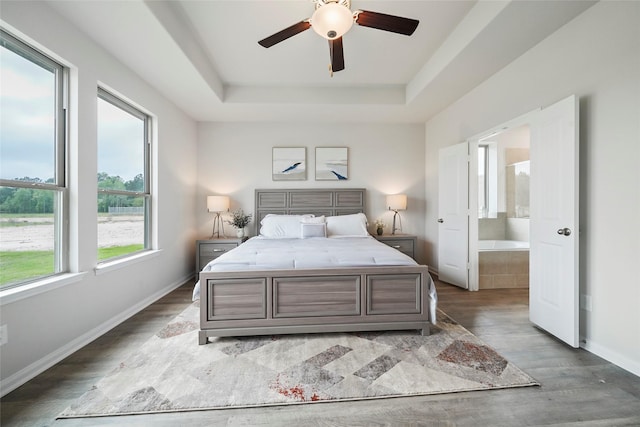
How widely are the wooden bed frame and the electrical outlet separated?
1.12m

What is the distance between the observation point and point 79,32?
2.21 m

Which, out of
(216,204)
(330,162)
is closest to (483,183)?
(330,162)

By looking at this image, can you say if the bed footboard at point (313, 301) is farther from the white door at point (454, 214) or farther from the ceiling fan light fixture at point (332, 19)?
the ceiling fan light fixture at point (332, 19)

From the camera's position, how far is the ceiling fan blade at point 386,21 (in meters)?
1.83

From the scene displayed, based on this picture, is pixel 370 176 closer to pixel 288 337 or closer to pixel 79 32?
pixel 288 337

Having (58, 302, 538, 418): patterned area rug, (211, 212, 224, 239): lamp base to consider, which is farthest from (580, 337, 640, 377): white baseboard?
(211, 212, 224, 239): lamp base

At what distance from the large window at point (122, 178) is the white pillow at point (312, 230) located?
80.6 inches

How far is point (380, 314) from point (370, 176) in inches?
→ 116

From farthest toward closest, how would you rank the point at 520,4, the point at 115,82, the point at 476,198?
the point at 476,198 → the point at 115,82 → the point at 520,4

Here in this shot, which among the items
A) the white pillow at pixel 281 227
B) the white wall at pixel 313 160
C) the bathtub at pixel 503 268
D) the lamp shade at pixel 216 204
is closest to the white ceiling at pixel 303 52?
the white wall at pixel 313 160

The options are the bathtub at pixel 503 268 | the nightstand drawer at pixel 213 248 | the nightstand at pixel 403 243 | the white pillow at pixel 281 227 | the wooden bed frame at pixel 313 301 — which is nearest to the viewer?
the wooden bed frame at pixel 313 301

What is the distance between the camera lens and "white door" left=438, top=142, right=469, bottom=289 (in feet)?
11.9

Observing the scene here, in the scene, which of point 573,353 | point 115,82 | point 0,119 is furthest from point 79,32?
point 573,353

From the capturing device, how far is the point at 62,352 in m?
2.01
